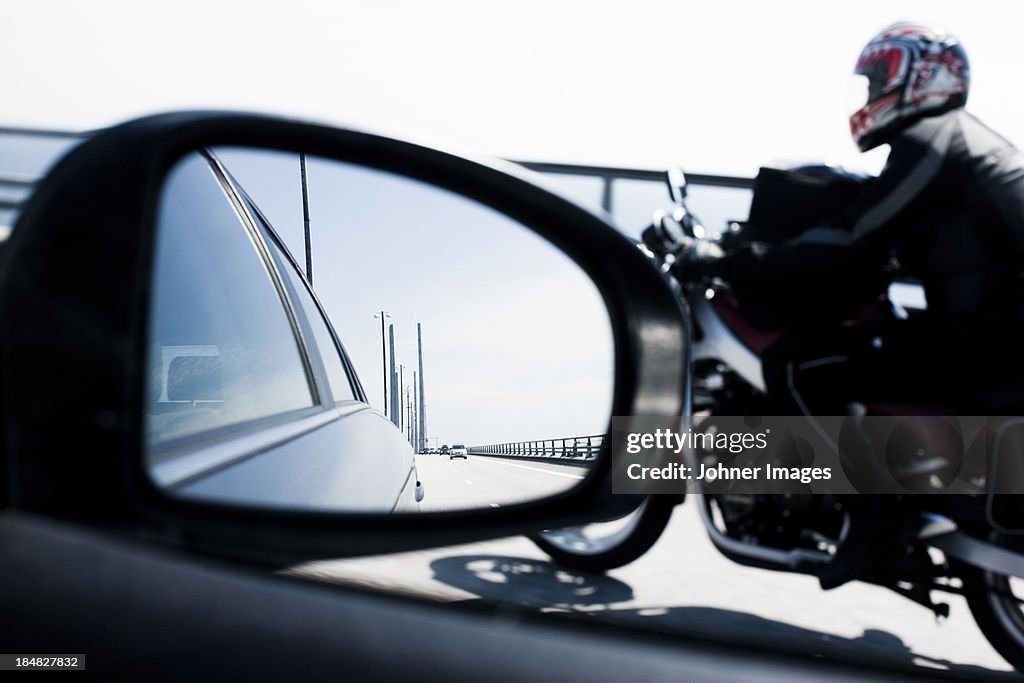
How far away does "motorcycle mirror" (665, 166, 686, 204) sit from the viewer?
11.6ft

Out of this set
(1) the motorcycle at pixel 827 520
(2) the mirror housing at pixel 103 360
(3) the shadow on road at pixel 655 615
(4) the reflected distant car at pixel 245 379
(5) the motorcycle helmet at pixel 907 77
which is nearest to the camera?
(2) the mirror housing at pixel 103 360

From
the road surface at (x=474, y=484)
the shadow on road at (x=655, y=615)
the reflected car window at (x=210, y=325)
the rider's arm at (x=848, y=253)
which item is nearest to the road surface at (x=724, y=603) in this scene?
the shadow on road at (x=655, y=615)

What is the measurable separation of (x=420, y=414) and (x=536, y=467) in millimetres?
980

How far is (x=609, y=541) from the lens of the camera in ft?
11.3

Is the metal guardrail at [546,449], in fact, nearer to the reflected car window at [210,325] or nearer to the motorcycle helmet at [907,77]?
the reflected car window at [210,325]

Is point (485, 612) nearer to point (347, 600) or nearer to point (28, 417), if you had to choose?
point (347, 600)

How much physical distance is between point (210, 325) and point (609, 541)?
2351mm

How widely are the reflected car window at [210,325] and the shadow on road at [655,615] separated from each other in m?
1.38

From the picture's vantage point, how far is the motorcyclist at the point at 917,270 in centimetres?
258

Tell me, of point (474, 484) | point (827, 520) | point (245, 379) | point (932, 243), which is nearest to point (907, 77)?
point (932, 243)

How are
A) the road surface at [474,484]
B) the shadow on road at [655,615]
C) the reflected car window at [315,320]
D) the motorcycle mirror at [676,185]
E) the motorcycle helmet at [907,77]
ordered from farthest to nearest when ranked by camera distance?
1. the motorcycle mirror at [676,185]
2. the motorcycle helmet at [907,77]
3. the shadow on road at [655,615]
4. the reflected car window at [315,320]
5. the road surface at [474,484]

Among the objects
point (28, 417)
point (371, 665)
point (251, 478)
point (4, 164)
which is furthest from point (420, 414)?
point (371, 665)

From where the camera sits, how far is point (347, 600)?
2.12m

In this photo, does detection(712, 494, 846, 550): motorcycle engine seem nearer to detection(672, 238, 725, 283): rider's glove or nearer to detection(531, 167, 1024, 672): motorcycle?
detection(531, 167, 1024, 672): motorcycle
